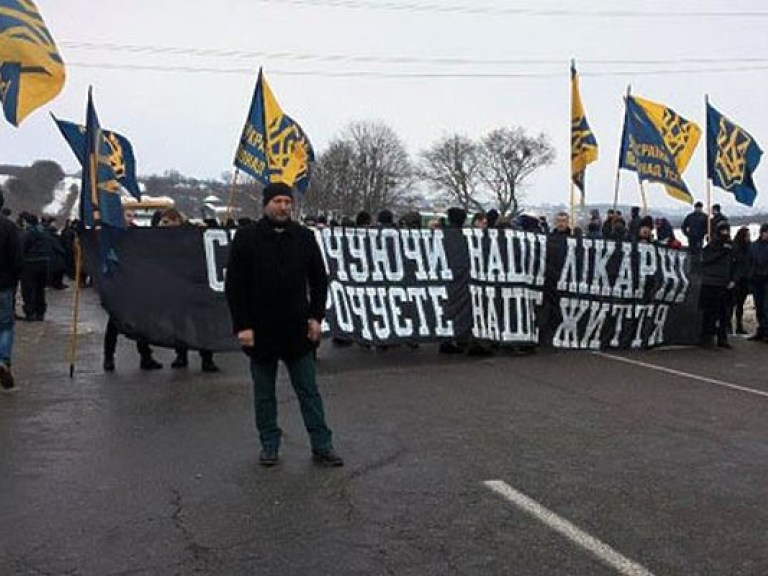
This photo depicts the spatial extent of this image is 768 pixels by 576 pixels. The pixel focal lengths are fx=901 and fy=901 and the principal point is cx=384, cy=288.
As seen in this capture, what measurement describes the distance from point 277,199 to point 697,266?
28.5 ft

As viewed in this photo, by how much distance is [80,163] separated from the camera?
30.9 feet

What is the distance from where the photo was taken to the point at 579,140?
47.5ft

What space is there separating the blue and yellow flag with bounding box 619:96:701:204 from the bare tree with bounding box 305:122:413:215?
198ft

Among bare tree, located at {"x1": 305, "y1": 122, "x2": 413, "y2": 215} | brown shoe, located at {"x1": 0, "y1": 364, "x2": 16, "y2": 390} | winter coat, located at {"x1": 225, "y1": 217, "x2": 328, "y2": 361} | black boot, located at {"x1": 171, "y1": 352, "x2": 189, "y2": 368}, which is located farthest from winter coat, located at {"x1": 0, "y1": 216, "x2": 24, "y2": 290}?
bare tree, located at {"x1": 305, "y1": 122, "x2": 413, "y2": 215}

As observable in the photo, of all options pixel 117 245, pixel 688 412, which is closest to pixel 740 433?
pixel 688 412

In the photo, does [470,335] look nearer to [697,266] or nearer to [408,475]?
[697,266]

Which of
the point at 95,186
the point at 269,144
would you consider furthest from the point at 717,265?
the point at 95,186

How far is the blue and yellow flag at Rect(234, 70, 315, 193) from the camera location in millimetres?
13070

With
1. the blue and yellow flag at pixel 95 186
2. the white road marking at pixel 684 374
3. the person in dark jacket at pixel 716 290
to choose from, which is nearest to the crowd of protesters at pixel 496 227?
the person in dark jacket at pixel 716 290

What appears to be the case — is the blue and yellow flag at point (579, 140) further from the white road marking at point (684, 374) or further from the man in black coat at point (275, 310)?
the man in black coat at point (275, 310)

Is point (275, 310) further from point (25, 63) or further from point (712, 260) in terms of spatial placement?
point (712, 260)

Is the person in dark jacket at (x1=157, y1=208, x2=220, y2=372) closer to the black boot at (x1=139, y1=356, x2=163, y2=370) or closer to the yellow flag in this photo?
the black boot at (x1=139, y1=356, x2=163, y2=370)

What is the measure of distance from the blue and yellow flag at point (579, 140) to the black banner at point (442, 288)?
2.43 m

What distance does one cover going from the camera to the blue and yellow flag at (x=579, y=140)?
1433cm
